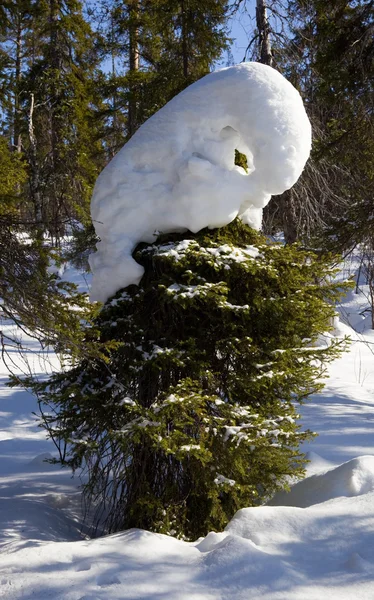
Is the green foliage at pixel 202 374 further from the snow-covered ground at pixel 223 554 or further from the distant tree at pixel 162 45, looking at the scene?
the distant tree at pixel 162 45

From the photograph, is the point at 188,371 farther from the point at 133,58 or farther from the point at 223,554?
the point at 133,58

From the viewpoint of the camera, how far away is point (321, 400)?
817cm

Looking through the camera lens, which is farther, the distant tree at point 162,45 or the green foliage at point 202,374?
the distant tree at point 162,45

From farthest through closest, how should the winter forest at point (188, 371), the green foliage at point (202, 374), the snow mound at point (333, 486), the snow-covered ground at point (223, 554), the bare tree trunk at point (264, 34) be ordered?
the bare tree trunk at point (264, 34), the snow mound at point (333, 486), the green foliage at point (202, 374), the winter forest at point (188, 371), the snow-covered ground at point (223, 554)

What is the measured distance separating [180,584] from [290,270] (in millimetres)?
2289

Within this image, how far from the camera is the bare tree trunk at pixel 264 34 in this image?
8.19m

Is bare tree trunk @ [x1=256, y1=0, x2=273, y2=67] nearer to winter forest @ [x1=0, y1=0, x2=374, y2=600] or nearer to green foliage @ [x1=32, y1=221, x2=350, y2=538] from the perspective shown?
winter forest @ [x1=0, y1=0, x2=374, y2=600]

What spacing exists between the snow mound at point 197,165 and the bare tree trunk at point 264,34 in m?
4.41

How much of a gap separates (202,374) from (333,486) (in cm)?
136

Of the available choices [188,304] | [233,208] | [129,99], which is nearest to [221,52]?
[129,99]

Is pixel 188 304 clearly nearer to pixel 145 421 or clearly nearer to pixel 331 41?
pixel 145 421

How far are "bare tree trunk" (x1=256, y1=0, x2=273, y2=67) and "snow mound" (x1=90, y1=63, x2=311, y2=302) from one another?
14.5 ft

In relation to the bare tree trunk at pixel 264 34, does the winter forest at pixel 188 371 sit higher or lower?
lower

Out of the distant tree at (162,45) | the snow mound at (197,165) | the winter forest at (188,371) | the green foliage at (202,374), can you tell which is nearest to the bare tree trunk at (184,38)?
the distant tree at (162,45)
